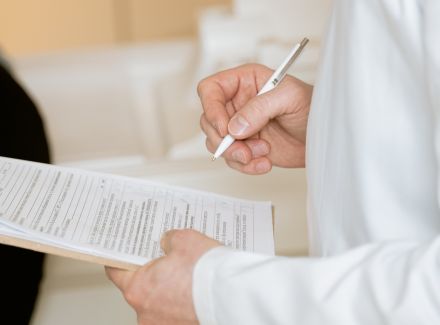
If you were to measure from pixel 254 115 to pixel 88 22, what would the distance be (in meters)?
2.06

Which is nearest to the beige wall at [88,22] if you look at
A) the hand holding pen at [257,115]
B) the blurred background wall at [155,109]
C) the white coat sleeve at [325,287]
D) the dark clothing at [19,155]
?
the blurred background wall at [155,109]

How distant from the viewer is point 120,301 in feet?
3.42

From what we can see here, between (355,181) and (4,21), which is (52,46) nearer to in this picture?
(4,21)

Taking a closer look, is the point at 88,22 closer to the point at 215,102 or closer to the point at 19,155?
the point at 19,155

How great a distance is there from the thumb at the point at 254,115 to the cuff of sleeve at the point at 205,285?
0.83 ft

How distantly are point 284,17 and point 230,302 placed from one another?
1340 mm

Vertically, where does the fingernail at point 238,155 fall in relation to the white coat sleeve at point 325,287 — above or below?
below

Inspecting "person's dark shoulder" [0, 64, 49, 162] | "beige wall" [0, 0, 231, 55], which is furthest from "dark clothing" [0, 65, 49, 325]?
"beige wall" [0, 0, 231, 55]

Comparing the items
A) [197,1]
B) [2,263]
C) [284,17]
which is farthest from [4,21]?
[2,263]

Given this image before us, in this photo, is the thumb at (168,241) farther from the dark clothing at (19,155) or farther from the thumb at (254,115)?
the dark clothing at (19,155)

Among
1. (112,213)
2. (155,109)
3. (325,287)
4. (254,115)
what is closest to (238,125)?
(254,115)

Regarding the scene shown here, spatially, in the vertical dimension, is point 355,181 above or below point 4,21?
above

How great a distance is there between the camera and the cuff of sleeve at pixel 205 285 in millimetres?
Result: 608

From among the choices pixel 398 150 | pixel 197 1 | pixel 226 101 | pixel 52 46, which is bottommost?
pixel 52 46
